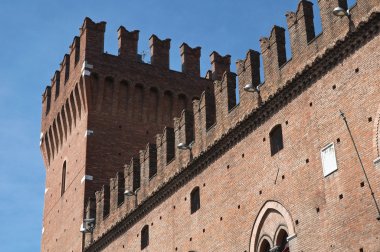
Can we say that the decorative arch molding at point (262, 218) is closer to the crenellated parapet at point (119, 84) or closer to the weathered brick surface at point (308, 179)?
the weathered brick surface at point (308, 179)

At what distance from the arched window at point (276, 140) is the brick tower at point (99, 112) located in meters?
10.1

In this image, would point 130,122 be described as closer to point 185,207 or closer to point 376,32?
point 185,207

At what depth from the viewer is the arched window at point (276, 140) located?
14859mm

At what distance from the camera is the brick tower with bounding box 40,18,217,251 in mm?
24469

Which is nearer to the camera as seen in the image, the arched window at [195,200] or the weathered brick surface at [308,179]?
the weathered brick surface at [308,179]

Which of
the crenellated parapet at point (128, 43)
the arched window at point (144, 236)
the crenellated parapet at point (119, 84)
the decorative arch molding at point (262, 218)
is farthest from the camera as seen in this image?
the crenellated parapet at point (128, 43)

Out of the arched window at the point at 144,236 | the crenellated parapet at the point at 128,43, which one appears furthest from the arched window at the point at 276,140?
the crenellated parapet at the point at 128,43

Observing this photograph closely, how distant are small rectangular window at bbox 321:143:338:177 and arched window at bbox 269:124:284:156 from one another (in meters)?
1.55

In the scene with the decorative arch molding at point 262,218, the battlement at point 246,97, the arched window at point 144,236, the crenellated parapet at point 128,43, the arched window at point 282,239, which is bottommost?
the arched window at point 282,239

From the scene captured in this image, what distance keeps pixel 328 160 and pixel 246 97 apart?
341cm

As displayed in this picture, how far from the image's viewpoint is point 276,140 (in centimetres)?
1503

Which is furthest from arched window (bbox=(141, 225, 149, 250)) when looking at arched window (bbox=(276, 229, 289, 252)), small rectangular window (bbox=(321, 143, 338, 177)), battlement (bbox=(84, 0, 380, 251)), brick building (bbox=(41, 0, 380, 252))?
small rectangular window (bbox=(321, 143, 338, 177))

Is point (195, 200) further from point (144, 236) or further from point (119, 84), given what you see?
point (119, 84)

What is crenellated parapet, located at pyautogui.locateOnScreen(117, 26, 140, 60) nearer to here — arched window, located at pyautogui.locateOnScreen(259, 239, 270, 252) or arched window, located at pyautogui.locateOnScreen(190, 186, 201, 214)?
arched window, located at pyautogui.locateOnScreen(190, 186, 201, 214)
